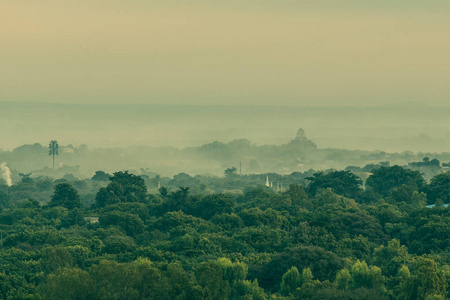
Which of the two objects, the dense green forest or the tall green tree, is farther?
the tall green tree

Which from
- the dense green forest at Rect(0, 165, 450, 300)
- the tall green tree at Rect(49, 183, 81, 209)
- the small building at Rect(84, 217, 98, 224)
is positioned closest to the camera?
the dense green forest at Rect(0, 165, 450, 300)

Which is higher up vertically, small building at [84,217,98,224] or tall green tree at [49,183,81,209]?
tall green tree at [49,183,81,209]

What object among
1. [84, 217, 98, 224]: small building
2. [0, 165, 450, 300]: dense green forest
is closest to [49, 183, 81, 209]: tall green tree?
[0, 165, 450, 300]: dense green forest

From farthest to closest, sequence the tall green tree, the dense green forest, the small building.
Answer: the tall green tree → the small building → the dense green forest

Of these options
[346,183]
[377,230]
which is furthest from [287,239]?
[346,183]

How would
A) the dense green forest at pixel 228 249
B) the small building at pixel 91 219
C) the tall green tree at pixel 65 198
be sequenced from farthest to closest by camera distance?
the tall green tree at pixel 65 198 < the small building at pixel 91 219 < the dense green forest at pixel 228 249

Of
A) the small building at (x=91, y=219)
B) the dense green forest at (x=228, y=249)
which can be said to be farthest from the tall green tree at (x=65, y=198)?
the small building at (x=91, y=219)

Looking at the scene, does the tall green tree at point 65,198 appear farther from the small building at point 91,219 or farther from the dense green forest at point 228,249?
the small building at point 91,219

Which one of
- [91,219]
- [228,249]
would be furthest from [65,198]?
[228,249]

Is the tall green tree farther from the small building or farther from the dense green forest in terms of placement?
the small building
